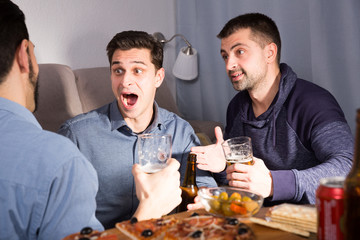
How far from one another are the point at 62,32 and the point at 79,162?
219 centimetres

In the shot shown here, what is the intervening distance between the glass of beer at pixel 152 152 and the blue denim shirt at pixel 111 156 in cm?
59

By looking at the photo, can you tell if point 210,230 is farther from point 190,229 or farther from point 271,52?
point 271,52

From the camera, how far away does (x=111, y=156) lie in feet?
5.85

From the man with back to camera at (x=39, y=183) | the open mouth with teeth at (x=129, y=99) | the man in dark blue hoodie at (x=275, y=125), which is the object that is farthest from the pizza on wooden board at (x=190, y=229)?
the open mouth with teeth at (x=129, y=99)

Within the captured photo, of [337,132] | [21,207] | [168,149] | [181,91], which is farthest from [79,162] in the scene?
[181,91]

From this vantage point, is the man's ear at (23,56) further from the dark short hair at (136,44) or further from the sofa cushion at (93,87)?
the sofa cushion at (93,87)

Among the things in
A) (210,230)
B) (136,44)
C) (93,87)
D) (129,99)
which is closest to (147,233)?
(210,230)

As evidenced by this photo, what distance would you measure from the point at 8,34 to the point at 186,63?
242 cm

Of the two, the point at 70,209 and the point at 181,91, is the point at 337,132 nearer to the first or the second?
the point at 70,209

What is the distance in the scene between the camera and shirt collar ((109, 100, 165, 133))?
5.94ft

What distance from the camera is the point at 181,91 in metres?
3.73

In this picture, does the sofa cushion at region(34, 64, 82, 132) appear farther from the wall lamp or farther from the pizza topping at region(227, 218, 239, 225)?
the pizza topping at region(227, 218, 239, 225)

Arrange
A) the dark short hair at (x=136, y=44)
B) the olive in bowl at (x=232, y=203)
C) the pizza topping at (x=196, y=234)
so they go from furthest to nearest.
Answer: the dark short hair at (x=136, y=44)
the olive in bowl at (x=232, y=203)
the pizza topping at (x=196, y=234)

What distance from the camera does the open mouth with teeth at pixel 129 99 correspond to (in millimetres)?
1841
